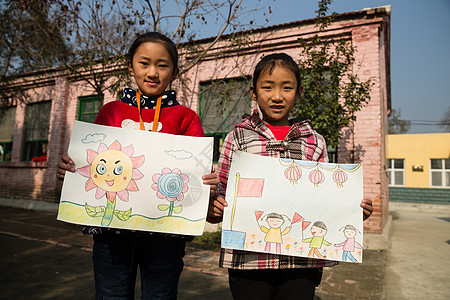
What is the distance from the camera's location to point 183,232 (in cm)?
137

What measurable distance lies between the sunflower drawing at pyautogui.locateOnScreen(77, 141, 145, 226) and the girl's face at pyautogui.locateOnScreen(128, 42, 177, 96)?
14.0 inches

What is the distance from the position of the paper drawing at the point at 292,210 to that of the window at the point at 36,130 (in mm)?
10575

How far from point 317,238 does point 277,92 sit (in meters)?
0.72

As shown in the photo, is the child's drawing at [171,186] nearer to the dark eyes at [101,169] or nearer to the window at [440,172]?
the dark eyes at [101,169]

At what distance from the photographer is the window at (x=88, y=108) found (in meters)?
9.41

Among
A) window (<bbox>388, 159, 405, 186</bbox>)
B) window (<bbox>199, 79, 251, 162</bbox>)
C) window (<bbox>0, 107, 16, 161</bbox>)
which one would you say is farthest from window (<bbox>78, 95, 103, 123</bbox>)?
window (<bbox>388, 159, 405, 186</bbox>)

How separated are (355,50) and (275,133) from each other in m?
5.07

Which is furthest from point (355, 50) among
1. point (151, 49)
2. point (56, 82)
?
point (56, 82)

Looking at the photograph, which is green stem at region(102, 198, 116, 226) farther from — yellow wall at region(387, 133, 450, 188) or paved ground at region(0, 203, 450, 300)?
yellow wall at region(387, 133, 450, 188)

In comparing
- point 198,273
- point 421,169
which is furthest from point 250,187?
point 421,169

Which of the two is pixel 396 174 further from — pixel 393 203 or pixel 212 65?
pixel 212 65

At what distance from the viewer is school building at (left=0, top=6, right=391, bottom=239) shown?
19.2 ft

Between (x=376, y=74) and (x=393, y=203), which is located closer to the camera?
(x=376, y=74)

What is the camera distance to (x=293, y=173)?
4.61ft
